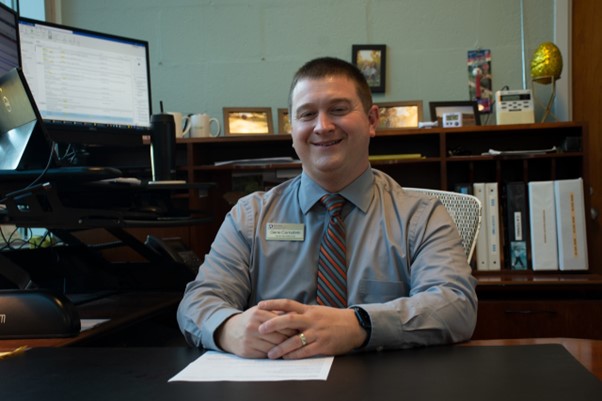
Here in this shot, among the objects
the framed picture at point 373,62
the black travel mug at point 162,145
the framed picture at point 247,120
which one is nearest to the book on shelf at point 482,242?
the framed picture at point 373,62

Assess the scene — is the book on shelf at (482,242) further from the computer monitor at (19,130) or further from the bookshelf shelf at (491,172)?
the computer monitor at (19,130)

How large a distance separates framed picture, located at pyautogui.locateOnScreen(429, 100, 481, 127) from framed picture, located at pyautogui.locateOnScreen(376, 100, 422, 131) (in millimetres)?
67

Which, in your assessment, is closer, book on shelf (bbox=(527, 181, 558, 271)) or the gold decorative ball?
book on shelf (bbox=(527, 181, 558, 271))

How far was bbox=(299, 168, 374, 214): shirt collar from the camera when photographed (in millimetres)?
1373

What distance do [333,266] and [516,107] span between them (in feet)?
4.87

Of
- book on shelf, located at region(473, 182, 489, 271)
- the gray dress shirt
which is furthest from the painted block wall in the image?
the gray dress shirt

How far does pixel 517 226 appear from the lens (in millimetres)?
2348

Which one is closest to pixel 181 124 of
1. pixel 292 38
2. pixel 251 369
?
pixel 292 38

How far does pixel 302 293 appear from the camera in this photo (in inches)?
51.9

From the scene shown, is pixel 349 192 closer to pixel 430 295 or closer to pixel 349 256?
pixel 349 256

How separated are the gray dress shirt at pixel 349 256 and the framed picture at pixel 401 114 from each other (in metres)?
1.23

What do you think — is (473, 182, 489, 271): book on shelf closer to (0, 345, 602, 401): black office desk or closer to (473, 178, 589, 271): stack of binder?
(473, 178, 589, 271): stack of binder

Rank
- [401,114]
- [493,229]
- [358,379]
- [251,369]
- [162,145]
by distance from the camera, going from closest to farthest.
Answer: [358,379]
[251,369]
[162,145]
[493,229]
[401,114]

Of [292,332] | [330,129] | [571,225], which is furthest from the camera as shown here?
[571,225]
